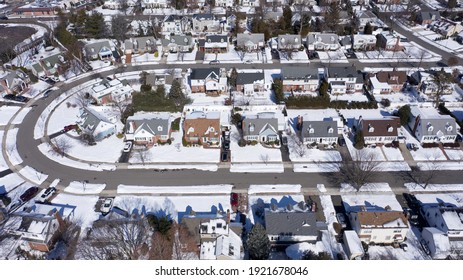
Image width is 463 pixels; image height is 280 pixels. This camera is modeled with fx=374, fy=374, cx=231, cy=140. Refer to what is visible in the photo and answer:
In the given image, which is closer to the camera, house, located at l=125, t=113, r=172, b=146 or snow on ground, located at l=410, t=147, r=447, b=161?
snow on ground, located at l=410, t=147, r=447, b=161

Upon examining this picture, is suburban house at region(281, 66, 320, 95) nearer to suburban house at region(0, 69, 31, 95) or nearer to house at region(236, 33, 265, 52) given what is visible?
house at region(236, 33, 265, 52)

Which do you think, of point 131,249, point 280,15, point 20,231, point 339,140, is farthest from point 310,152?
point 280,15

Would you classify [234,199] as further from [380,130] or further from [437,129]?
[437,129]

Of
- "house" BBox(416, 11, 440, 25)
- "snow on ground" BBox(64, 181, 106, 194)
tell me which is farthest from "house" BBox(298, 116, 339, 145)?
"house" BBox(416, 11, 440, 25)

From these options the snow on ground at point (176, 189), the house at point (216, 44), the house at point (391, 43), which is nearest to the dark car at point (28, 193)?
the snow on ground at point (176, 189)

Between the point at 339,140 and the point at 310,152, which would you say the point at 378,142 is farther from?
the point at 310,152

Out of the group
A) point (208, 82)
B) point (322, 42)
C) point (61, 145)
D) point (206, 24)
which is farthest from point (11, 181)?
point (322, 42)

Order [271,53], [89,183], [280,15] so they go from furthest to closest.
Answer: [280,15], [271,53], [89,183]
